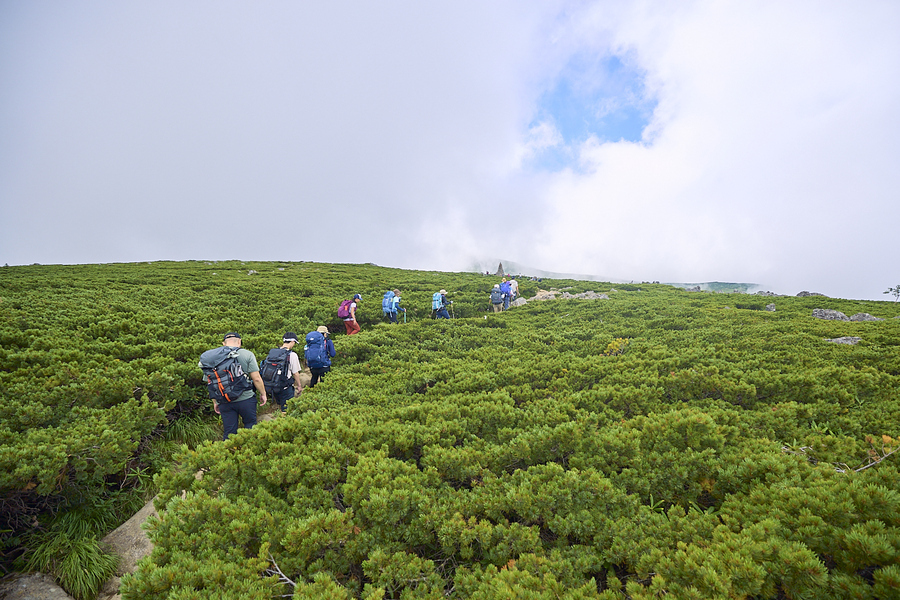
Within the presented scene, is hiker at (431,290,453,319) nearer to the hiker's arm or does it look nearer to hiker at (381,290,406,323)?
hiker at (381,290,406,323)

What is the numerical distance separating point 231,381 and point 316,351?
315cm

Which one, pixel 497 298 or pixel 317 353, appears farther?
pixel 497 298

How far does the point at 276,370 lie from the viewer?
8664 millimetres

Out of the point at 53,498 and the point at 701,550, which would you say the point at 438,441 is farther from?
the point at 53,498

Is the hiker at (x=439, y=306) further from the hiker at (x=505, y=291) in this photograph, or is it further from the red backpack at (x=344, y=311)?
the hiker at (x=505, y=291)

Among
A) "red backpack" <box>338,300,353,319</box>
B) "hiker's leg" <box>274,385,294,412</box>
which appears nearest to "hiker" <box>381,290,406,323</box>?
"red backpack" <box>338,300,353,319</box>

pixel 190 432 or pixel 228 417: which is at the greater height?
pixel 228 417

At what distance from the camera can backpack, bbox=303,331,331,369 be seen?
998 cm

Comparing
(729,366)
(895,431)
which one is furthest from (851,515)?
(729,366)

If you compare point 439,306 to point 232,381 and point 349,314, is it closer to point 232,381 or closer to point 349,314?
point 349,314

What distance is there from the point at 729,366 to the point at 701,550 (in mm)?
6336

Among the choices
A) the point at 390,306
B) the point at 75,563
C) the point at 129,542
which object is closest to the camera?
the point at 75,563

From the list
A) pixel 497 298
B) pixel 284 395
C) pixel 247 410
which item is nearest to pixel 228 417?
pixel 247 410

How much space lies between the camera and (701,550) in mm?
3307
